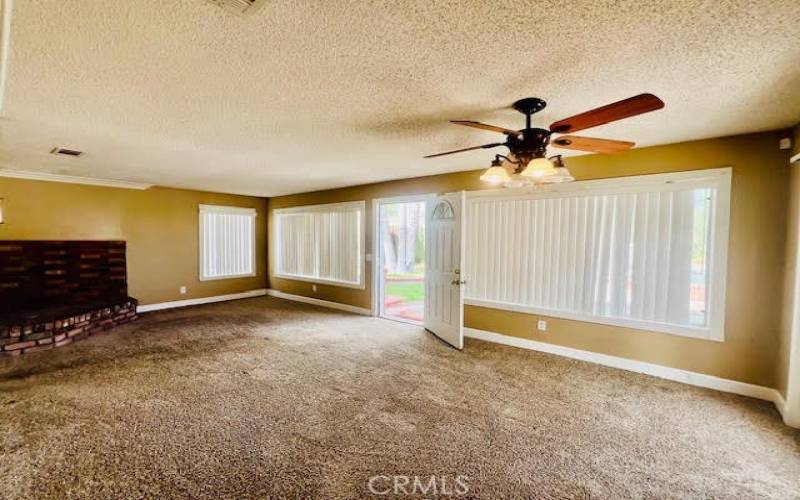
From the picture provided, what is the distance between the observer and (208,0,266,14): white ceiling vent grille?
1.29 metres

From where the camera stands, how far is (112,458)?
204 cm

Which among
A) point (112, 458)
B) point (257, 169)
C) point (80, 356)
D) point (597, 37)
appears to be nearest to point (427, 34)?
point (597, 37)

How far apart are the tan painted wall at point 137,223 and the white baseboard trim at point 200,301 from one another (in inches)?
3.0

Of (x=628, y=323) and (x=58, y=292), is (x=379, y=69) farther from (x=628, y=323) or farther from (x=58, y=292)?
(x=58, y=292)

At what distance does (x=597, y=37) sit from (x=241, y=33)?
63.6 inches

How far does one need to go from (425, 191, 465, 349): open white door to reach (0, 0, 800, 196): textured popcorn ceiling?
125 cm

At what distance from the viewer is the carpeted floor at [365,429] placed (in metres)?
1.88

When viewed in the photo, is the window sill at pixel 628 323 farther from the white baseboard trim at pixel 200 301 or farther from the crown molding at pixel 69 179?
the crown molding at pixel 69 179

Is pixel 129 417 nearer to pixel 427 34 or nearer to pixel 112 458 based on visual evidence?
pixel 112 458

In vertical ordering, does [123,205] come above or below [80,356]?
above

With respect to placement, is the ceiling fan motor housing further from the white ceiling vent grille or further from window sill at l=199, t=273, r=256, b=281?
window sill at l=199, t=273, r=256, b=281

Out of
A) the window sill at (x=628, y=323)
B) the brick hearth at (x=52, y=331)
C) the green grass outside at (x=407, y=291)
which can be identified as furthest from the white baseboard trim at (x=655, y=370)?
the brick hearth at (x=52, y=331)

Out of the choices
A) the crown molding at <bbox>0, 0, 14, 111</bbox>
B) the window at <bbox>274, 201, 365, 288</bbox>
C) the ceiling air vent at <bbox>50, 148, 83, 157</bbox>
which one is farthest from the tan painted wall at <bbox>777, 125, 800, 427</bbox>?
the ceiling air vent at <bbox>50, 148, 83, 157</bbox>

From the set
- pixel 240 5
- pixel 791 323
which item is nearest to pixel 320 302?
pixel 240 5
